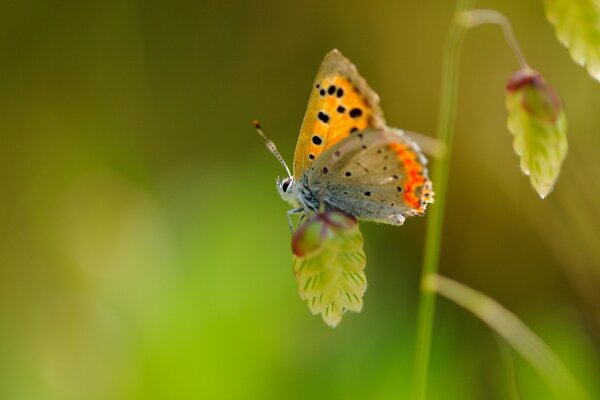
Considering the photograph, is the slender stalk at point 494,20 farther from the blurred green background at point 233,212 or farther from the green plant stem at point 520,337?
the blurred green background at point 233,212

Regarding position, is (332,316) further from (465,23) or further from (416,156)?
(465,23)

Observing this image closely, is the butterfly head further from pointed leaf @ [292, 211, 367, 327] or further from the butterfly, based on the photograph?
pointed leaf @ [292, 211, 367, 327]

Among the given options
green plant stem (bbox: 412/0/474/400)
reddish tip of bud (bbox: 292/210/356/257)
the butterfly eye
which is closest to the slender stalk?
green plant stem (bbox: 412/0/474/400)

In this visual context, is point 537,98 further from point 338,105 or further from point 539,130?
point 338,105

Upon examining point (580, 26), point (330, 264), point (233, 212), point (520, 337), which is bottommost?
point (330, 264)

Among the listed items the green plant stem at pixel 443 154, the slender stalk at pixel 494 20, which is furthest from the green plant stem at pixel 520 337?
the slender stalk at pixel 494 20

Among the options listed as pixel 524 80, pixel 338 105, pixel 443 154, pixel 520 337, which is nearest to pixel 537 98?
pixel 524 80
